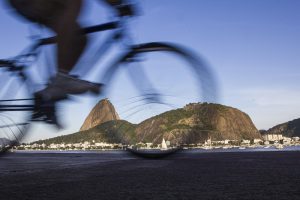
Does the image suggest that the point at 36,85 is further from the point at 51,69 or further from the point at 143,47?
the point at 143,47

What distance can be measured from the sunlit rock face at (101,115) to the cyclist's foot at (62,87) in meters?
0.62

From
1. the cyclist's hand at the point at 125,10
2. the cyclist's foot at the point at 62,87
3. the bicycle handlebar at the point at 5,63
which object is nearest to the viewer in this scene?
the cyclist's foot at the point at 62,87

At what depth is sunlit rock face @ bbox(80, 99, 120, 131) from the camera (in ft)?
13.8

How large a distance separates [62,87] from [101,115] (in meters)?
1.23

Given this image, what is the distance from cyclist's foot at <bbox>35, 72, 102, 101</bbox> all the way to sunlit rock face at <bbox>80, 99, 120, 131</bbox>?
2.04ft

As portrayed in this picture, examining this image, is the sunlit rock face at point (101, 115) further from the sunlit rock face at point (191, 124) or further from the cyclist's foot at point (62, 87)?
the cyclist's foot at point (62, 87)

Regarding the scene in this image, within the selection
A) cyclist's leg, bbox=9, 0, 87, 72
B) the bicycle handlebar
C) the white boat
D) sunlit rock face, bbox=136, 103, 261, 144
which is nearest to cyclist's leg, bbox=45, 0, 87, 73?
cyclist's leg, bbox=9, 0, 87, 72

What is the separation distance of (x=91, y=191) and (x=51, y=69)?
1.81m

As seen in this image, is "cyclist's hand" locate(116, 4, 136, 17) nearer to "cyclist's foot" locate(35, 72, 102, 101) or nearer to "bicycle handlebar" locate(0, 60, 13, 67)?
"cyclist's foot" locate(35, 72, 102, 101)

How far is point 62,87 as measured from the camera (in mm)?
3381

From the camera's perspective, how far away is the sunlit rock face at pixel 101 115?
13.8 feet

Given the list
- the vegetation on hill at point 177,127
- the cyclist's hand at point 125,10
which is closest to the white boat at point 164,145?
the vegetation on hill at point 177,127

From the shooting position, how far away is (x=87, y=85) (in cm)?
351

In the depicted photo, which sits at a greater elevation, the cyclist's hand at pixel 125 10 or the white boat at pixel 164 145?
the cyclist's hand at pixel 125 10
